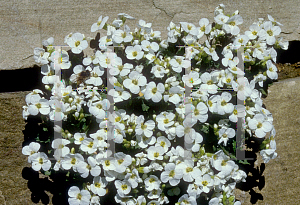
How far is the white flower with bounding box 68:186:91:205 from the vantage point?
247 centimetres

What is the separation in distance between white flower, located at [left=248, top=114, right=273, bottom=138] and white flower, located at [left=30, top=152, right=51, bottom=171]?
178 cm

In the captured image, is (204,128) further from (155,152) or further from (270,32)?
(270,32)

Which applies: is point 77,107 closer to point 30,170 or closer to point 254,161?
point 30,170

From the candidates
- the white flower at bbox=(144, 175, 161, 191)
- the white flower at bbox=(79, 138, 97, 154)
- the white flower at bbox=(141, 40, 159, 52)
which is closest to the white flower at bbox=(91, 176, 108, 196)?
the white flower at bbox=(79, 138, 97, 154)

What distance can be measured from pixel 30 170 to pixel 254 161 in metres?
2.39

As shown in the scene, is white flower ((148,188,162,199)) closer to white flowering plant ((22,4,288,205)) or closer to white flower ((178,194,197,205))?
white flowering plant ((22,4,288,205))

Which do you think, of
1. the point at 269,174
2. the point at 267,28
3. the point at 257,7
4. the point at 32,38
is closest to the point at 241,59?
the point at 267,28

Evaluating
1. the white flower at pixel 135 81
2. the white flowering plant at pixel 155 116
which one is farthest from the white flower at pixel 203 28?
the white flower at pixel 135 81

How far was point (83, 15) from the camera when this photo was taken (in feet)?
10.4

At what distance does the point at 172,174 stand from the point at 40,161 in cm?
117

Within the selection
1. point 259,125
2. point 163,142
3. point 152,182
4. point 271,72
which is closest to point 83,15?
point 163,142

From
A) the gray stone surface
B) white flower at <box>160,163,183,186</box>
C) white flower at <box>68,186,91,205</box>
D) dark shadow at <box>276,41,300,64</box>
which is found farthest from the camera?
dark shadow at <box>276,41,300,64</box>

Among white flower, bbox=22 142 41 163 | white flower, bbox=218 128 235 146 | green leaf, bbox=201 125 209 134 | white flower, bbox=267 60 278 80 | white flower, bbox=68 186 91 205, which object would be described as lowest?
white flower, bbox=68 186 91 205

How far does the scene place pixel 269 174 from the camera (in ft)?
10.4
